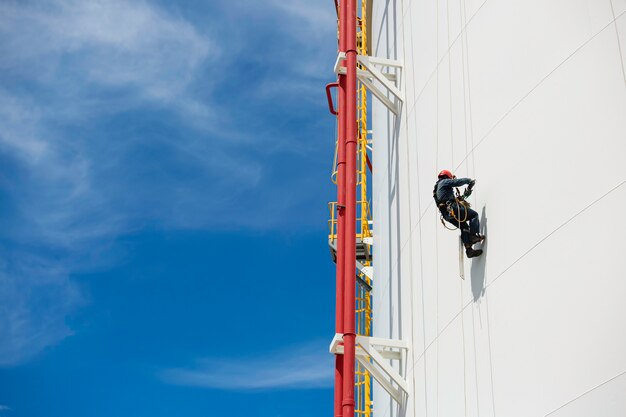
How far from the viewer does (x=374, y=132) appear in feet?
65.1

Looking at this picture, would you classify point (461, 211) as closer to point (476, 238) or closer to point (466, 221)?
point (466, 221)

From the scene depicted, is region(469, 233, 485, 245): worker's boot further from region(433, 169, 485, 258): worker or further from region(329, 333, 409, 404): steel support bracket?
region(329, 333, 409, 404): steel support bracket

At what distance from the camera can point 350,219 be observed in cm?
1438

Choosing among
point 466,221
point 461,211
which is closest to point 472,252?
point 466,221

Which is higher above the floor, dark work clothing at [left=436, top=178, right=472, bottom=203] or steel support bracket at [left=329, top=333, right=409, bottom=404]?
dark work clothing at [left=436, top=178, right=472, bottom=203]

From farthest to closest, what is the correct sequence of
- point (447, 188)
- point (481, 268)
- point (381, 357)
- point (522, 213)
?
point (381, 357) < point (447, 188) < point (481, 268) < point (522, 213)

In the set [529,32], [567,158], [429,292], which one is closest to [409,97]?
[429,292]

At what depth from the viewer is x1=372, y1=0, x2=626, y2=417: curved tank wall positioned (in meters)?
8.17

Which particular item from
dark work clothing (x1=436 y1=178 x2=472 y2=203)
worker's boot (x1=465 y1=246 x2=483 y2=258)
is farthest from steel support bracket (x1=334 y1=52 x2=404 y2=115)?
worker's boot (x1=465 y1=246 x2=483 y2=258)

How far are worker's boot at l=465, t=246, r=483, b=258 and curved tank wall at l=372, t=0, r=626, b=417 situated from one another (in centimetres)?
8

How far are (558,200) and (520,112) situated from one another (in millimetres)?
1549

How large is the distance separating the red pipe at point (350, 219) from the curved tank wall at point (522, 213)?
3.19 ft

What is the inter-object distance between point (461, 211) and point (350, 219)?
373 cm

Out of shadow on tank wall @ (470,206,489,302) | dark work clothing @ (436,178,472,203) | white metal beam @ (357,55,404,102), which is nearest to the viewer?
shadow on tank wall @ (470,206,489,302)
